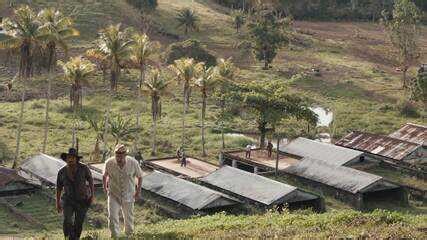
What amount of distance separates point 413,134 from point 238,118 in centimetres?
1757

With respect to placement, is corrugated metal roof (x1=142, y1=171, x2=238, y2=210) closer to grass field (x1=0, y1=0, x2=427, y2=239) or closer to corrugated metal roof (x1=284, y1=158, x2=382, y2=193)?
grass field (x1=0, y1=0, x2=427, y2=239)

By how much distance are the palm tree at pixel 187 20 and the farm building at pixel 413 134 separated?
45628 mm

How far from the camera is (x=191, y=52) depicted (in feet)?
255

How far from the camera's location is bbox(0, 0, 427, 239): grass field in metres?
17.9

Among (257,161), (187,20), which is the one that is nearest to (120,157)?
(257,161)

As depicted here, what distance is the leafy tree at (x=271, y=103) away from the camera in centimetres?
4703

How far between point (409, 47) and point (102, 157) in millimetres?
42191

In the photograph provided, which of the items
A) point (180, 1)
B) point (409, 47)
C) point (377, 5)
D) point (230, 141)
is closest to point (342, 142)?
point (230, 141)

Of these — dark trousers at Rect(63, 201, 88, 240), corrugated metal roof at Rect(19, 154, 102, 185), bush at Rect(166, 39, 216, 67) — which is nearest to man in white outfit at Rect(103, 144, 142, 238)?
dark trousers at Rect(63, 201, 88, 240)

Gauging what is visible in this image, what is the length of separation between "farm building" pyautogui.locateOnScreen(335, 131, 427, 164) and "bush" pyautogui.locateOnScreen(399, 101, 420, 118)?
1567cm

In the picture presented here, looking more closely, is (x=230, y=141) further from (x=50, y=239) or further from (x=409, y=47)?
(x=50, y=239)

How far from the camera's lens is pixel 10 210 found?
37.4m

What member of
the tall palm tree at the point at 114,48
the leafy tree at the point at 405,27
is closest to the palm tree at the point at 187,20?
the leafy tree at the point at 405,27

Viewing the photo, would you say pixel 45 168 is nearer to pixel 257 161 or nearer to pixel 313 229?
pixel 257 161
